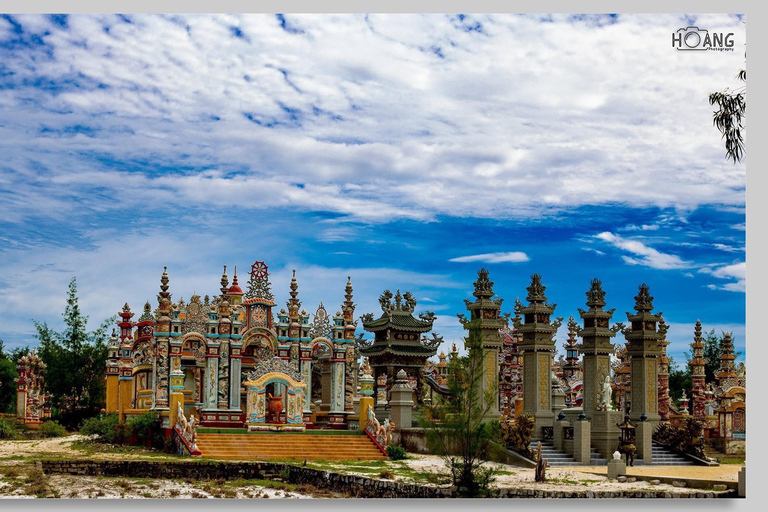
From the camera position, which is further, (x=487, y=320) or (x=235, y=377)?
(x=235, y=377)

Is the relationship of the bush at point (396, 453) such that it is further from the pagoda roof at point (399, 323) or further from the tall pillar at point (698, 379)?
the tall pillar at point (698, 379)

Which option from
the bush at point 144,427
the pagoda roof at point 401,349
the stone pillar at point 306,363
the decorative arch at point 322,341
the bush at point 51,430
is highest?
the decorative arch at point 322,341

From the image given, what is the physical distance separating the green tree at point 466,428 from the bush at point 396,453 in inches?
231

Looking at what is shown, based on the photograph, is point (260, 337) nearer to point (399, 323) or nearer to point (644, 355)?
point (399, 323)

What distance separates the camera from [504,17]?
23.1m

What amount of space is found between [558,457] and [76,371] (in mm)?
20007

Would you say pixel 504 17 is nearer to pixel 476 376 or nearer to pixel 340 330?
pixel 476 376

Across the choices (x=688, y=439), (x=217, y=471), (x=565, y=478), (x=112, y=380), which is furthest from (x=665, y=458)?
(x=112, y=380)

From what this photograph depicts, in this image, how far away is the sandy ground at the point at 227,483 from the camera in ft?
71.9

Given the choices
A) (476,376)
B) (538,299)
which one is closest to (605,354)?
(538,299)

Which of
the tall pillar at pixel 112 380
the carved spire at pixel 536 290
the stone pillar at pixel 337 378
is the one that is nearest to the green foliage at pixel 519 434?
the carved spire at pixel 536 290

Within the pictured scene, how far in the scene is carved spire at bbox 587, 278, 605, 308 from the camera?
31.7 m

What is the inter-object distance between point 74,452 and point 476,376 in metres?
12.2

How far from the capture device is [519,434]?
2861 cm
